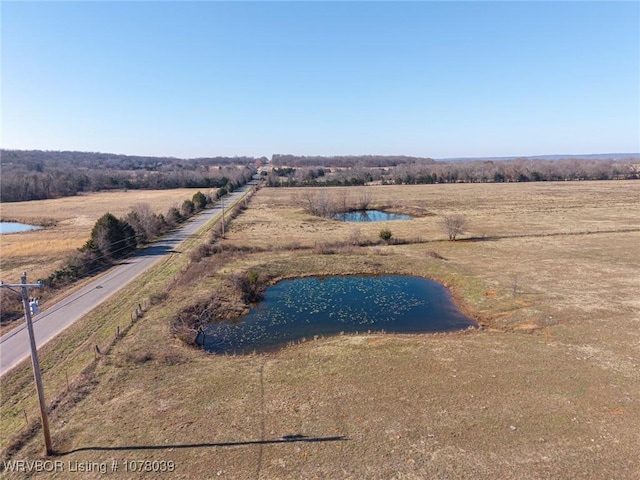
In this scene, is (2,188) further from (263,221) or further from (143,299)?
(143,299)

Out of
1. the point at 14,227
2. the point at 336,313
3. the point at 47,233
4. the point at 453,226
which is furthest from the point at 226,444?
the point at 14,227

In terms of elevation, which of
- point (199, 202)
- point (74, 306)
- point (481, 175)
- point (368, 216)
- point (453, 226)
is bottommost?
point (74, 306)

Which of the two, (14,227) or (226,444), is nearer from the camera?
(226,444)

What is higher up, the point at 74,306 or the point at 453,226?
the point at 453,226

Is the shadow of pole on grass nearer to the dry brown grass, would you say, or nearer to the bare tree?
the dry brown grass

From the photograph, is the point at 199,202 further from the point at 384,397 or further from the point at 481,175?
the point at 481,175

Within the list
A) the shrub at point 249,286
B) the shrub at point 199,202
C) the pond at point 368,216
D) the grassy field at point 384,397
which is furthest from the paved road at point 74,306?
the pond at point 368,216

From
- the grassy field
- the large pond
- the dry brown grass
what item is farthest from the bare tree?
the dry brown grass

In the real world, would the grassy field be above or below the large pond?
above

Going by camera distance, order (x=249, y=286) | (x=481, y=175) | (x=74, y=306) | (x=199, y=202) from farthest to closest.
Result: (x=481, y=175), (x=199, y=202), (x=249, y=286), (x=74, y=306)
